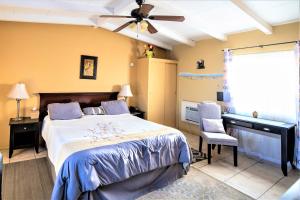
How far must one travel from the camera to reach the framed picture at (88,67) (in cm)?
455

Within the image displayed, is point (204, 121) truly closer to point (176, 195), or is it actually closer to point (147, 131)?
point (147, 131)

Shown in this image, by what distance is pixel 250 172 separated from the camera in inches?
124

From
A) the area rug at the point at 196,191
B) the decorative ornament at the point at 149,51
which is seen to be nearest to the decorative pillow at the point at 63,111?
the area rug at the point at 196,191

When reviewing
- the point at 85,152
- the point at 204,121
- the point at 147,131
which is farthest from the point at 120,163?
the point at 204,121

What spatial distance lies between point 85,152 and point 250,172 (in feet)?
8.65

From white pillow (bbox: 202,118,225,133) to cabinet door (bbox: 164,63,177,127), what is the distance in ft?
6.12

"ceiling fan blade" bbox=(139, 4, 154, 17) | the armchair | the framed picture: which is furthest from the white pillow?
the framed picture

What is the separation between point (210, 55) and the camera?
4684 mm

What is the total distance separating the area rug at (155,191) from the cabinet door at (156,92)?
92.6 inches

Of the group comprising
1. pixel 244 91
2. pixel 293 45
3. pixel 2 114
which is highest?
pixel 293 45

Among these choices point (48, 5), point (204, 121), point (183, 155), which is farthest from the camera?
point (204, 121)

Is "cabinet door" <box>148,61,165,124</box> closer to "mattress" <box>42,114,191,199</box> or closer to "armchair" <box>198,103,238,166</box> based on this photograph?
"armchair" <box>198,103,238,166</box>

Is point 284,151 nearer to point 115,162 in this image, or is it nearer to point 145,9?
point 115,162

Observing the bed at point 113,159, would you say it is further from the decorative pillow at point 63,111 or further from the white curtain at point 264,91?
the white curtain at point 264,91
